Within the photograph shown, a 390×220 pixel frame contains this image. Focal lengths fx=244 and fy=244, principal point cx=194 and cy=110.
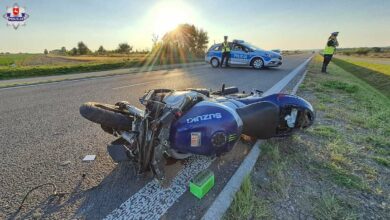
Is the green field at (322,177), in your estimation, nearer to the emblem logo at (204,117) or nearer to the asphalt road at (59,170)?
the emblem logo at (204,117)

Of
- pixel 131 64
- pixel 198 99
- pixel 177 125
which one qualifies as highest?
pixel 198 99

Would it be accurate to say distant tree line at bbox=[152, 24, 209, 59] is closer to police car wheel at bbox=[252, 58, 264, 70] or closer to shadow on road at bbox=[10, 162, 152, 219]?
police car wheel at bbox=[252, 58, 264, 70]

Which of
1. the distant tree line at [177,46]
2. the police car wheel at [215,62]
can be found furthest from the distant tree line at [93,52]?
the police car wheel at [215,62]

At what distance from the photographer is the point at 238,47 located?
52.3ft

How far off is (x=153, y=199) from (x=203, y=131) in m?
0.79

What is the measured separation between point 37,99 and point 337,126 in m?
7.60

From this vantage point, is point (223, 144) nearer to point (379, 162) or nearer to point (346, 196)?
point (346, 196)

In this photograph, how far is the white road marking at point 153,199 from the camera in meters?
2.10

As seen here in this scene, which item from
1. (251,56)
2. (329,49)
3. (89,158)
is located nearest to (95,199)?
(89,158)

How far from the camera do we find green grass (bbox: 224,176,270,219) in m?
2.03

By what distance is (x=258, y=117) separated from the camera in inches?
108

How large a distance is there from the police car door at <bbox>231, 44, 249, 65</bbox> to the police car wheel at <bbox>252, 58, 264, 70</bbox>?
53 centimetres

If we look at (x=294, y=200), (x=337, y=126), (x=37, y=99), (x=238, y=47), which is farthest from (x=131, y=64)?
(x=294, y=200)

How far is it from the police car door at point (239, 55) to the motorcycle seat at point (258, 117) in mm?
13463
